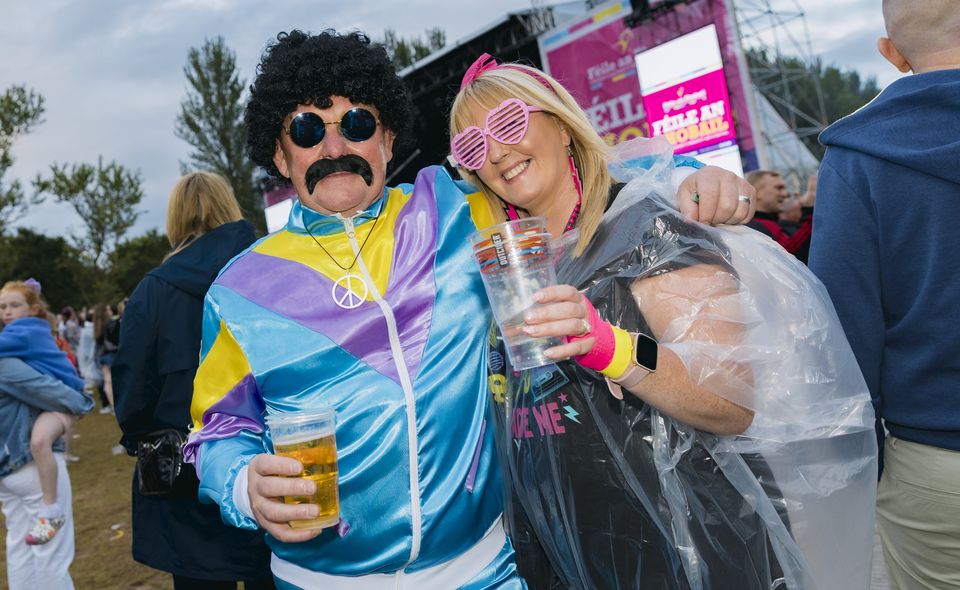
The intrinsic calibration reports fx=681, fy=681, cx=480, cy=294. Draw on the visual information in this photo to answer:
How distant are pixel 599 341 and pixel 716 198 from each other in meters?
0.52

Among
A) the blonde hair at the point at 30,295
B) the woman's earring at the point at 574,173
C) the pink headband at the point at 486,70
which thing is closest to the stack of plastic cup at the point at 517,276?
the woman's earring at the point at 574,173

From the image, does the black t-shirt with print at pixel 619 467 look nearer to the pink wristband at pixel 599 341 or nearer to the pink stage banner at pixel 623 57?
the pink wristband at pixel 599 341

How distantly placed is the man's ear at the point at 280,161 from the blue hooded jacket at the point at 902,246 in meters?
1.64

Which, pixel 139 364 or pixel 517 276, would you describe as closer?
pixel 517 276

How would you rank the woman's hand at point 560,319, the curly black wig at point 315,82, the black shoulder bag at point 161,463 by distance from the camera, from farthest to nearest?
1. the black shoulder bag at point 161,463
2. the curly black wig at point 315,82
3. the woman's hand at point 560,319

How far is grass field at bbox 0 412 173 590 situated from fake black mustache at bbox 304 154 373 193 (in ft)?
13.7

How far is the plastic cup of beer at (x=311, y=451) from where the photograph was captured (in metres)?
1.40

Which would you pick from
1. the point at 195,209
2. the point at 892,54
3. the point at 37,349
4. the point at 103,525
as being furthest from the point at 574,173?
the point at 103,525

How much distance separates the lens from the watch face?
4.41 ft

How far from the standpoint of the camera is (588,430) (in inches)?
62.9

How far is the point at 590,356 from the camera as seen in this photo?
1.33m

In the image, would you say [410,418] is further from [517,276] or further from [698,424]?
[698,424]

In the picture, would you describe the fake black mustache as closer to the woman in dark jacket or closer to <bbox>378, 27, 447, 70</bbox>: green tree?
the woman in dark jacket

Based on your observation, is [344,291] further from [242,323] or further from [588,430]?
[588,430]
